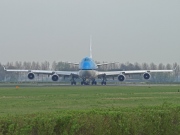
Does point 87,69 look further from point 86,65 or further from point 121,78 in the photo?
point 121,78

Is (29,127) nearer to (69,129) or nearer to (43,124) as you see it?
(43,124)

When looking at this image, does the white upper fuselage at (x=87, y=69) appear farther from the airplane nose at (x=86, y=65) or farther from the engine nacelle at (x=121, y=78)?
the engine nacelle at (x=121, y=78)

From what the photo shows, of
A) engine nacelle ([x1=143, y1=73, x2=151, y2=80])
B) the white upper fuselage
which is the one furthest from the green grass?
engine nacelle ([x1=143, y1=73, x2=151, y2=80])

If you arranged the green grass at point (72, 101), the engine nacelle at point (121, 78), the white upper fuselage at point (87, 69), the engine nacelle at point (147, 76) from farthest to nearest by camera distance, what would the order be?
the engine nacelle at point (147, 76), the engine nacelle at point (121, 78), the white upper fuselage at point (87, 69), the green grass at point (72, 101)

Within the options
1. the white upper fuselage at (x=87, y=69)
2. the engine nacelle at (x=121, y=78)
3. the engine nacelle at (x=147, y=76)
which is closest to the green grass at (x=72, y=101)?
the white upper fuselage at (x=87, y=69)

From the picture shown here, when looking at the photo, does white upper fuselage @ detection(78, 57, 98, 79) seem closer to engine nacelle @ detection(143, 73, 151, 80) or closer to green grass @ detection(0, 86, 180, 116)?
engine nacelle @ detection(143, 73, 151, 80)

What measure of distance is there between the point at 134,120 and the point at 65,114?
2235mm

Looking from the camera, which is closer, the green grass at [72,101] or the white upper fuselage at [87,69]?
the green grass at [72,101]

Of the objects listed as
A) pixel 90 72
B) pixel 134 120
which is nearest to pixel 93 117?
Answer: pixel 134 120

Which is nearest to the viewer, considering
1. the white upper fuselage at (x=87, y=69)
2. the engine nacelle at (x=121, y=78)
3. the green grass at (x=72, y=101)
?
the green grass at (x=72, y=101)

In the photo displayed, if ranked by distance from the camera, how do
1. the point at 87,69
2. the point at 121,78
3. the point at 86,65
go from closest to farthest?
1. the point at 87,69
2. the point at 86,65
3. the point at 121,78

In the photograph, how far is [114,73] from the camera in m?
104

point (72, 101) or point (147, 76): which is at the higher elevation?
point (147, 76)

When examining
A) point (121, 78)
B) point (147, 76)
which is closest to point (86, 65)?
point (121, 78)
